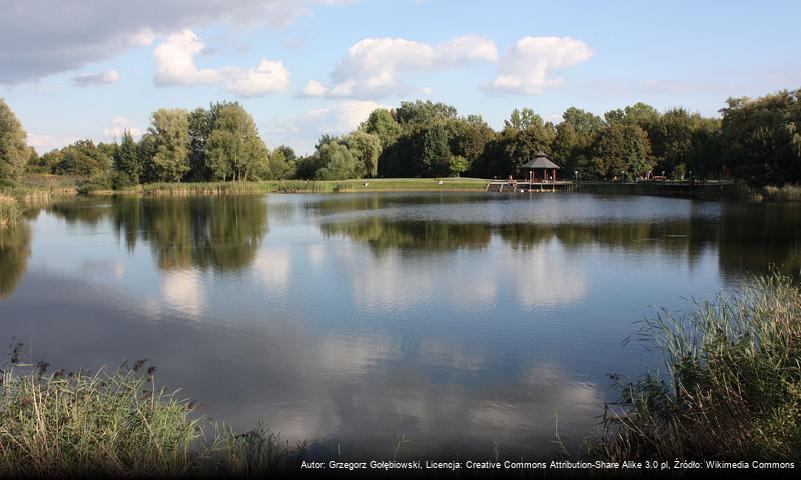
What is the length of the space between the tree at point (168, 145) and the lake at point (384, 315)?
3339 cm

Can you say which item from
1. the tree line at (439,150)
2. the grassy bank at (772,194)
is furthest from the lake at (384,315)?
the tree line at (439,150)

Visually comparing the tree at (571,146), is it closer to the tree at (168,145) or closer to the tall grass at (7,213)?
the tree at (168,145)

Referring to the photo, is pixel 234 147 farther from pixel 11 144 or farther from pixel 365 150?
pixel 11 144

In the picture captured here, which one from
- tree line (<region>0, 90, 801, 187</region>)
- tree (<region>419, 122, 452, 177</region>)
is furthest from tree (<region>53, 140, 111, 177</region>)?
tree (<region>419, 122, 452, 177</region>)

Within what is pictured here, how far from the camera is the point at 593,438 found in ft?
18.0

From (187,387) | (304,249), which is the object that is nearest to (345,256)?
(304,249)

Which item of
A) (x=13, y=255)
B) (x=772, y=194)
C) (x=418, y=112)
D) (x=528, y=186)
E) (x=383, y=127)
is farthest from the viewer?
(x=418, y=112)

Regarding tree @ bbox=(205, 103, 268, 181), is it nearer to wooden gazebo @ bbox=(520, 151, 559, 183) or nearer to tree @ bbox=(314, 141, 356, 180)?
tree @ bbox=(314, 141, 356, 180)

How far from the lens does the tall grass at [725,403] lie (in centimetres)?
470

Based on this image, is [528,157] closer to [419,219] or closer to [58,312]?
[419,219]

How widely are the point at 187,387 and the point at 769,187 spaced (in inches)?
1452

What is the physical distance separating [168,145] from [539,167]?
110ft

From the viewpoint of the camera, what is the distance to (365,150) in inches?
2505

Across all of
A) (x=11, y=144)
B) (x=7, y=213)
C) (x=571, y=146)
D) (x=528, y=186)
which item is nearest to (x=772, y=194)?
(x=528, y=186)
